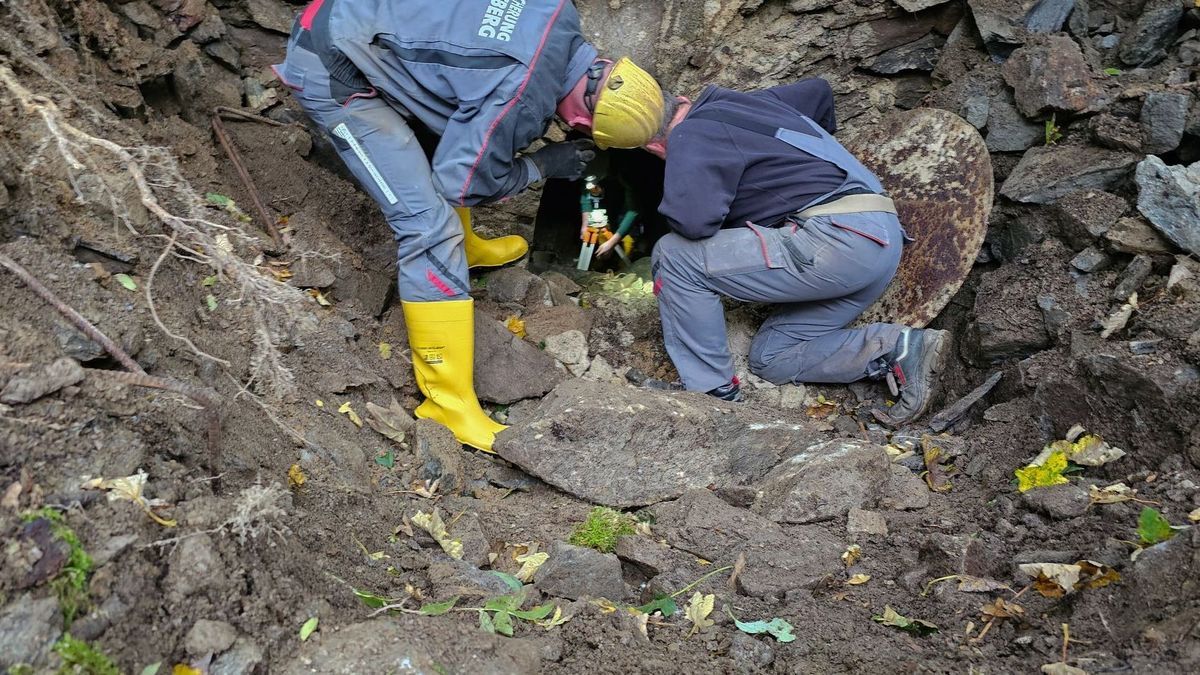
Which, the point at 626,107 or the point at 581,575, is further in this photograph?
the point at 626,107

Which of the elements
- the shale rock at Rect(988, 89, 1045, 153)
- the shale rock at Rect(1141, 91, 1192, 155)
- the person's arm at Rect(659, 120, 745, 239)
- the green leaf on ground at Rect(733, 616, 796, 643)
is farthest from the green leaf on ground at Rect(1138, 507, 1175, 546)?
the shale rock at Rect(988, 89, 1045, 153)

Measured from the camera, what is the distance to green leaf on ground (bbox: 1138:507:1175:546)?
2145 millimetres

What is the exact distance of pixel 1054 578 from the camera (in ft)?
7.07

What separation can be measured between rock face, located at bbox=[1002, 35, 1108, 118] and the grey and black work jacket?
2118mm

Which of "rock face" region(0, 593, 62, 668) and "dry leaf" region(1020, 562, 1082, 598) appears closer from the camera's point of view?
"rock face" region(0, 593, 62, 668)

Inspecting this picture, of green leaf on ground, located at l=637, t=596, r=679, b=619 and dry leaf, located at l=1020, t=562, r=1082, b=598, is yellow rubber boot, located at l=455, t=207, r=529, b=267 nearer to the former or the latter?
green leaf on ground, located at l=637, t=596, r=679, b=619

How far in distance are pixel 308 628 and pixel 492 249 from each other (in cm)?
255

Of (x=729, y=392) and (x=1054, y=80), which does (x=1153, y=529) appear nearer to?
(x=729, y=392)

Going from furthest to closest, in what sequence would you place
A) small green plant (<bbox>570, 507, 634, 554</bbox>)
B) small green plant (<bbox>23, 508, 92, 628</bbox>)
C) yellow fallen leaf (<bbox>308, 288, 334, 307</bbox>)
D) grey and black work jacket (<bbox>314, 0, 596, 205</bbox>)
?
yellow fallen leaf (<bbox>308, 288, 334, 307</bbox>), grey and black work jacket (<bbox>314, 0, 596, 205</bbox>), small green plant (<bbox>570, 507, 634, 554</bbox>), small green plant (<bbox>23, 508, 92, 628</bbox>)

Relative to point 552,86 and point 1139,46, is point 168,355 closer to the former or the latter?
point 552,86

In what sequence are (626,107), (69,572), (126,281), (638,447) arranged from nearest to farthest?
Answer: (69,572), (126,281), (638,447), (626,107)

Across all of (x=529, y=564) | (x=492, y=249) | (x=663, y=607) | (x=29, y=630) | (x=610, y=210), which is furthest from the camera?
(x=610, y=210)

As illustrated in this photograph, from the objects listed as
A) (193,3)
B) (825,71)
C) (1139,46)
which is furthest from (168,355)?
(1139,46)

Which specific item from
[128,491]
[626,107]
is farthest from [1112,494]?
[128,491]
